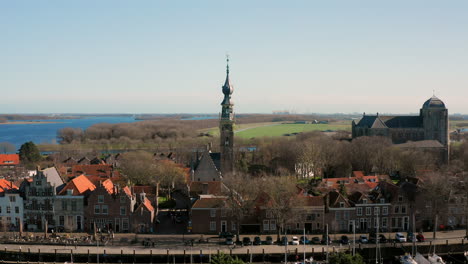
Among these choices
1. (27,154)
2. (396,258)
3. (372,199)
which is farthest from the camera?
(27,154)

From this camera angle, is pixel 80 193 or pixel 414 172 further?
pixel 414 172

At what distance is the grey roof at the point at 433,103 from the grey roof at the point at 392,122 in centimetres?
410

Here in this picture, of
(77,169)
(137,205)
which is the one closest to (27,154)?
(77,169)

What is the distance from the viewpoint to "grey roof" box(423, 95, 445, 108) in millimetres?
120188

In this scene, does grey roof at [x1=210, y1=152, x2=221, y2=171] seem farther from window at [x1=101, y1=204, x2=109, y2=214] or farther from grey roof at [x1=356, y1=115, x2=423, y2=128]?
grey roof at [x1=356, y1=115, x2=423, y2=128]

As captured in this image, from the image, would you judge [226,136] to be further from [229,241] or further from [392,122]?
[392,122]

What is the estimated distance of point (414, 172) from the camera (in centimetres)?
7881

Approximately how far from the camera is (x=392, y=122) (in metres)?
124

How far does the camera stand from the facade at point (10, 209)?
56.4 meters

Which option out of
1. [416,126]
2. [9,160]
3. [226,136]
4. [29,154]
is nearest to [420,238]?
[226,136]

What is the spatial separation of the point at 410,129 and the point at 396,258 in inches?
3203

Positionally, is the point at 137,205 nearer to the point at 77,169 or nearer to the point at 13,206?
the point at 13,206

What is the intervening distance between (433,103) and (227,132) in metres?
74.0

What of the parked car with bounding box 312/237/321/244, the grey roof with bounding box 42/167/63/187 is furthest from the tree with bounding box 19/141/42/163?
the parked car with bounding box 312/237/321/244
